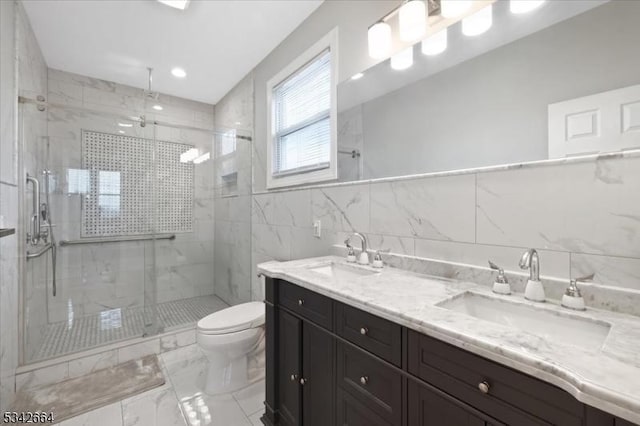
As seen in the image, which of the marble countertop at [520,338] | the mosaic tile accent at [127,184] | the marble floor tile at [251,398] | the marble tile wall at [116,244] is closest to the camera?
the marble countertop at [520,338]

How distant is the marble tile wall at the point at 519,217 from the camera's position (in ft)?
2.67

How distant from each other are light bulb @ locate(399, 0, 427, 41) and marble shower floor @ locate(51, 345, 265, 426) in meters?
2.23

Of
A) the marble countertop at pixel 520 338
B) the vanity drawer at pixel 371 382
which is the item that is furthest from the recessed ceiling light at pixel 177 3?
the vanity drawer at pixel 371 382

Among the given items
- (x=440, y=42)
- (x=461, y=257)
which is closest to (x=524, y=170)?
(x=461, y=257)

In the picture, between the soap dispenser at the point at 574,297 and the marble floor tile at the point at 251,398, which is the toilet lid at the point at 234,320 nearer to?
the marble floor tile at the point at 251,398

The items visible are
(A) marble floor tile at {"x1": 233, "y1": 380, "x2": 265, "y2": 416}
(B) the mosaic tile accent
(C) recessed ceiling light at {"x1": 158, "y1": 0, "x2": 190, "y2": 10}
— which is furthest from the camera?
(B) the mosaic tile accent

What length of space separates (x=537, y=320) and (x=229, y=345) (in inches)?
65.3

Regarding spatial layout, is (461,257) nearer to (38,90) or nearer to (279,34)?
(279,34)

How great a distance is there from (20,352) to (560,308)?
313 cm

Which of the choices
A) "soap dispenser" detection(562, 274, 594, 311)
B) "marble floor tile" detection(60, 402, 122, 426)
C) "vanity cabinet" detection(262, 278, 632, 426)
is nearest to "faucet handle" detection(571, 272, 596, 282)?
"soap dispenser" detection(562, 274, 594, 311)

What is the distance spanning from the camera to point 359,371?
957mm

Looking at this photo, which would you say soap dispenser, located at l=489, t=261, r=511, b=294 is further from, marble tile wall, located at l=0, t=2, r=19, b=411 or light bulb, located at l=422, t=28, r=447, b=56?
marble tile wall, located at l=0, t=2, r=19, b=411

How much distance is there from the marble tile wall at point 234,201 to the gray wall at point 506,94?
1.87 meters

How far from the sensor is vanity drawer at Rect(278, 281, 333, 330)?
1099 mm
